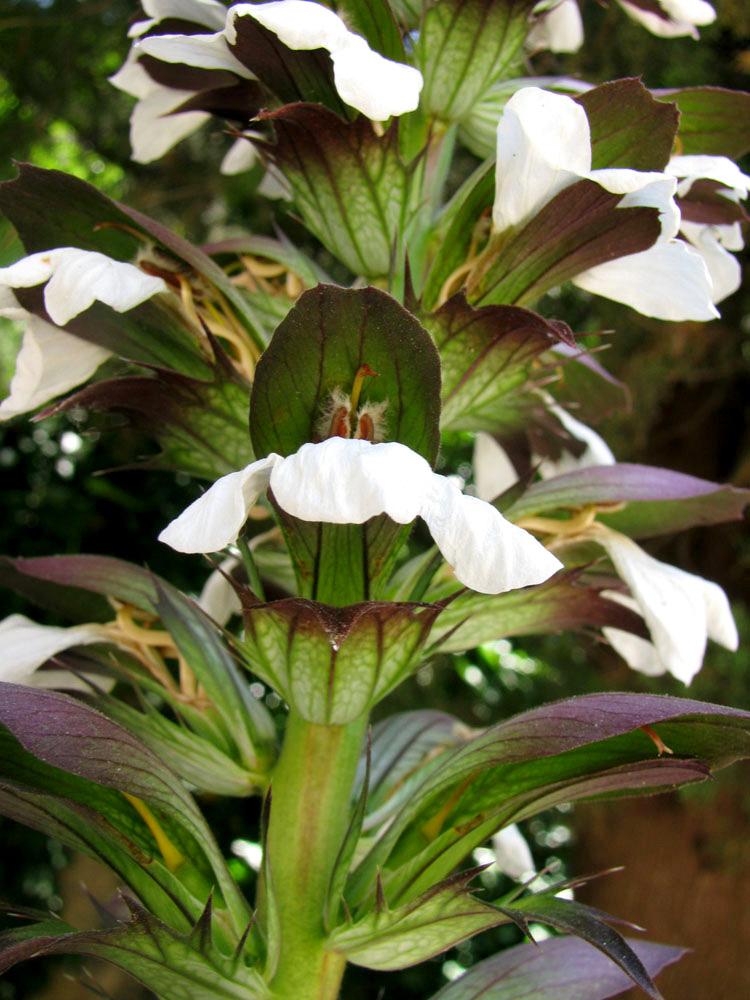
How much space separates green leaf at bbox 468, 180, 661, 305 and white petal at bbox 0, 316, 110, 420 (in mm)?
299

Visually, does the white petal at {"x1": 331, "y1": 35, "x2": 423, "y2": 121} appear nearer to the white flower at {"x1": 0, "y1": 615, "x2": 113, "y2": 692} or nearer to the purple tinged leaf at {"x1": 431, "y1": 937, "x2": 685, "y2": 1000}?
the white flower at {"x1": 0, "y1": 615, "x2": 113, "y2": 692}

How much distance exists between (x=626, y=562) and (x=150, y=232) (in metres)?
0.44

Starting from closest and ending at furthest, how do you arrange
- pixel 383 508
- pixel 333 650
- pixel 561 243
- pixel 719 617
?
pixel 383 508
pixel 333 650
pixel 561 243
pixel 719 617

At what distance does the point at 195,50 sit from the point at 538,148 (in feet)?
0.90

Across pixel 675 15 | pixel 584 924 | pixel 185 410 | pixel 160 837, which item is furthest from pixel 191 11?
pixel 584 924

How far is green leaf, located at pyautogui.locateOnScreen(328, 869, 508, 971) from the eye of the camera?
65 centimetres

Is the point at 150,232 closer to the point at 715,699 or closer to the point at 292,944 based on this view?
the point at 292,944

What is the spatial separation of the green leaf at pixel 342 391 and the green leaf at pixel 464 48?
0.33 meters

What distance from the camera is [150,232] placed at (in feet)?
2.45

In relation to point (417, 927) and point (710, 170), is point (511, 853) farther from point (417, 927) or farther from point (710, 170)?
point (710, 170)

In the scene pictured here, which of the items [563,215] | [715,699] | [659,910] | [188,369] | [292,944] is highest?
[563,215]

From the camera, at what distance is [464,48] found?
0.84 metres

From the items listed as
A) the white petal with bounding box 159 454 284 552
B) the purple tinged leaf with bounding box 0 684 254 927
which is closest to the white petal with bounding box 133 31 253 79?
the white petal with bounding box 159 454 284 552

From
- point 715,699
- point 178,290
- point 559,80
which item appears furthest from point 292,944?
point 715,699
